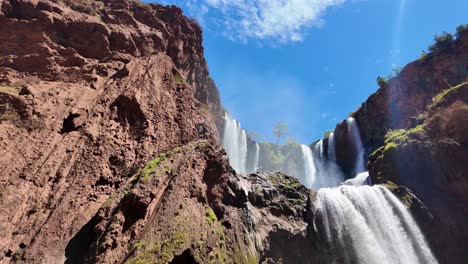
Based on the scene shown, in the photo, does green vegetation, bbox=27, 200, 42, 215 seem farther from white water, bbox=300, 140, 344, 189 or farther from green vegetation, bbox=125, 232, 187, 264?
white water, bbox=300, 140, 344, 189

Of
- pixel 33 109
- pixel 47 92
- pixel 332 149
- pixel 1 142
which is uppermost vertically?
pixel 332 149

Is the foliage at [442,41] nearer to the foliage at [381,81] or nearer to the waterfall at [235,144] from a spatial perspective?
the foliage at [381,81]

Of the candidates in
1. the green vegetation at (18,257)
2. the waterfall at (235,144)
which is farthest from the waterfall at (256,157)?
the green vegetation at (18,257)

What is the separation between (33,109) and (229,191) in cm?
972

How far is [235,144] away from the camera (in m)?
49.2

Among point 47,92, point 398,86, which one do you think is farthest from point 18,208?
point 398,86

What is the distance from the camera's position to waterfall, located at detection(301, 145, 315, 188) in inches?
1893

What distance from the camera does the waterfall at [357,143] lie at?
38.0m

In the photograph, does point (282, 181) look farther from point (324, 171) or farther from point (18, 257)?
point (324, 171)

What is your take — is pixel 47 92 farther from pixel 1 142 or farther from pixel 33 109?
pixel 1 142

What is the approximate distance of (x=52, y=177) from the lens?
12.4 meters

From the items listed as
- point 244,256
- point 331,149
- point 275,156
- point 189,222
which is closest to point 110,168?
point 189,222

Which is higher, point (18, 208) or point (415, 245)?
point (415, 245)

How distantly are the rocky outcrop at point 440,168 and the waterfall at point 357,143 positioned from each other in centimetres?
1023
